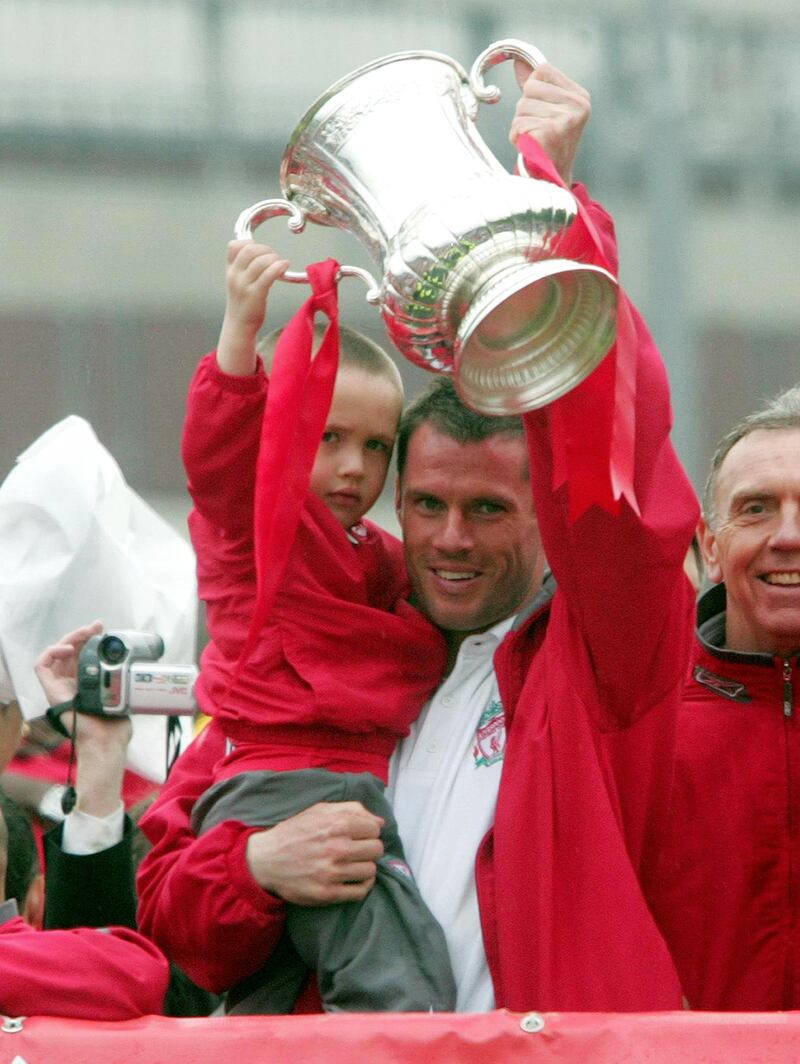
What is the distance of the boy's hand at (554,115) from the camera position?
2361mm

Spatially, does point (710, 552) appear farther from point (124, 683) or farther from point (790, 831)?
point (124, 683)

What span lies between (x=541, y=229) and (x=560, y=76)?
1.00 feet

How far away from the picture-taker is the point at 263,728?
2582mm

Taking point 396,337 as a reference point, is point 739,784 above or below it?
below

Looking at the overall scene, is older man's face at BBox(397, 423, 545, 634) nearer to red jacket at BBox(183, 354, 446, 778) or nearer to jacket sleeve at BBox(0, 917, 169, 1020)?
red jacket at BBox(183, 354, 446, 778)

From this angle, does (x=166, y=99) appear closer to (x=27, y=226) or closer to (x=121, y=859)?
(x=27, y=226)

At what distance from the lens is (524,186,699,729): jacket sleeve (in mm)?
2340

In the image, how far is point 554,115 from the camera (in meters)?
2.38

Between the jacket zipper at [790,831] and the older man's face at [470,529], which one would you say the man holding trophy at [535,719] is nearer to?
the older man's face at [470,529]

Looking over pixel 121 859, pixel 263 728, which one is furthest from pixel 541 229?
pixel 121 859

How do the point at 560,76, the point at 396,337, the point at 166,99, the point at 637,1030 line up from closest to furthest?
the point at 637,1030 → the point at 396,337 → the point at 560,76 → the point at 166,99

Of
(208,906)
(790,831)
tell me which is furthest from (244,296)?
(790,831)

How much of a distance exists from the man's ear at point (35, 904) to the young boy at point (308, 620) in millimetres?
456

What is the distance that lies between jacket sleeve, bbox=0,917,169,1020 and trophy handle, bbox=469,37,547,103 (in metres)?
1.06
